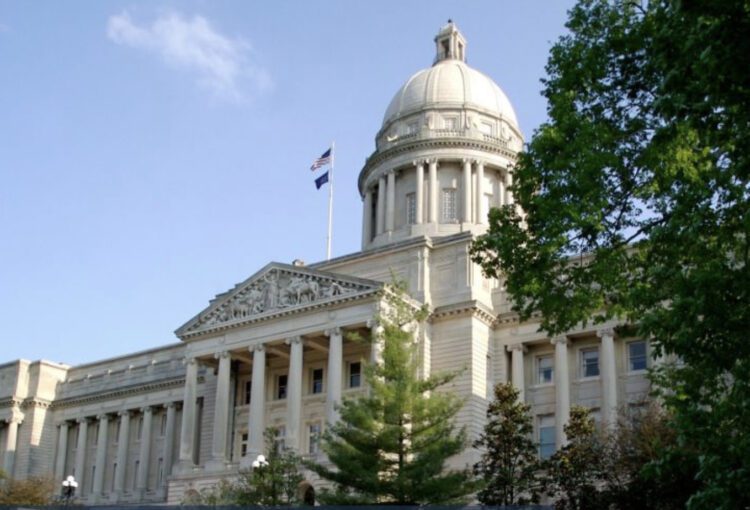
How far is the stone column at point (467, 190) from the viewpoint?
215ft

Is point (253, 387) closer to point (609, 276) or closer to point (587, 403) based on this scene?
point (587, 403)

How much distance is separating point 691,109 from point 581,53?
7.37m

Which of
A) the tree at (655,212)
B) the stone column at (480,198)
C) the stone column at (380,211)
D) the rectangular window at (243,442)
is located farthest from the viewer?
the stone column at (380,211)

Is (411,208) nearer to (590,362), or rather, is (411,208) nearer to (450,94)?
(450,94)

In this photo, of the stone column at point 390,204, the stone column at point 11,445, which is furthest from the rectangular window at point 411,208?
the stone column at point 11,445

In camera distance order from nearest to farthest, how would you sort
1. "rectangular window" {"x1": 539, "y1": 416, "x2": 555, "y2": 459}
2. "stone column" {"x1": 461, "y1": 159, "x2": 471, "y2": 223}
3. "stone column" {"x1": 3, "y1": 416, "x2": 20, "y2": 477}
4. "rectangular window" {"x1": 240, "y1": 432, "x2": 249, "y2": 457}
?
"rectangular window" {"x1": 539, "y1": 416, "x2": 555, "y2": 459}
"rectangular window" {"x1": 240, "y1": 432, "x2": 249, "y2": 457}
"stone column" {"x1": 461, "y1": 159, "x2": 471, "y2": 223}
"stone column" {"x1": 3, "y1": 416, "x2": 20, "y2": 477}

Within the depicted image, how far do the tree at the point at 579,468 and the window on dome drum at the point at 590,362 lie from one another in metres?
13.4

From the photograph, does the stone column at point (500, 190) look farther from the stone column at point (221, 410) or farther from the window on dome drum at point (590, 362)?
the stone column at point (221, 410)

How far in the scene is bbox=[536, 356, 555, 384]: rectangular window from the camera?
175 feet

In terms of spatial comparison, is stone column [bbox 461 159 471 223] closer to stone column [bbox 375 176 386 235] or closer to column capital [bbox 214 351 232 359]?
stone column [bbox 375 176 386 235]

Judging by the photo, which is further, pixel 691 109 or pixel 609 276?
pixel 609 276

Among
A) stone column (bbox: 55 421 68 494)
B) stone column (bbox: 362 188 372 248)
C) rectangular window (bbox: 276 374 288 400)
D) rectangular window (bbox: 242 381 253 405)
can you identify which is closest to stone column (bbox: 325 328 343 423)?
rectangular window (bbox: 276 374 288 400)

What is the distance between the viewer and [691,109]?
1784 cm

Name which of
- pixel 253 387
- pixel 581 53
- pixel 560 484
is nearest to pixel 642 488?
pixel 560 484
